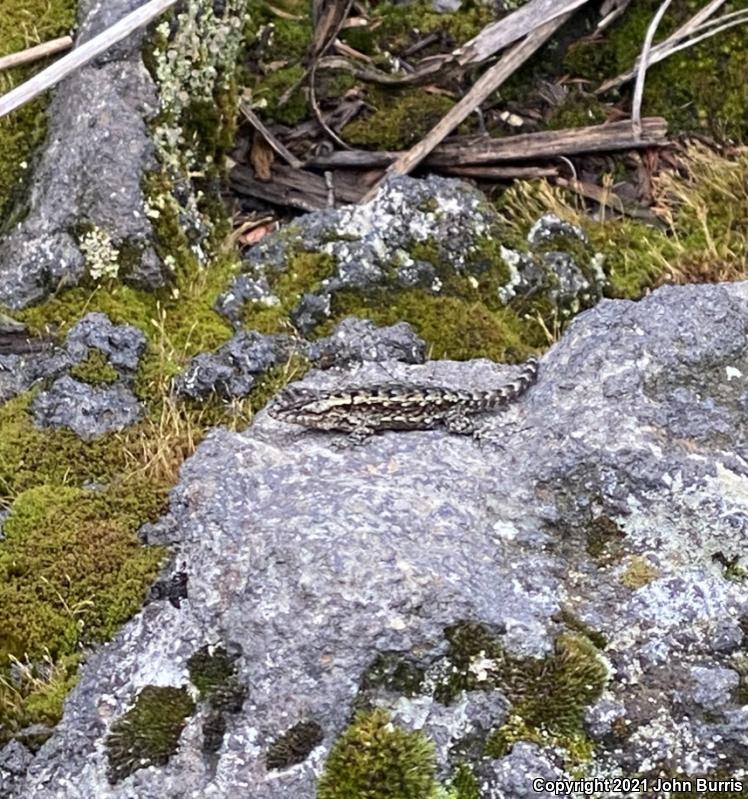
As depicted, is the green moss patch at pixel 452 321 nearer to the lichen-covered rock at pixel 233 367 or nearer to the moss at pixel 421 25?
the lichen-covered rock at pixel 233 367

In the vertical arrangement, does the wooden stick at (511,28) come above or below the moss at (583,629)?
above

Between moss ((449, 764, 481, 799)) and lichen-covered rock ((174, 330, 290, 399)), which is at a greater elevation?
lichen-covered rock ((174, 330, 290, 399))

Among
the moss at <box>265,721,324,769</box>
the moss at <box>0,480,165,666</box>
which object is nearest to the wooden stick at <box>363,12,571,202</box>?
the moss at <box>0,480,165,666</box>

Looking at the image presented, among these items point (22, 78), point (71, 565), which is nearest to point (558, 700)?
point (71, 565)

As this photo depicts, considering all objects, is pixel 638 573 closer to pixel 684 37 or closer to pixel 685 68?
pixel 685 68

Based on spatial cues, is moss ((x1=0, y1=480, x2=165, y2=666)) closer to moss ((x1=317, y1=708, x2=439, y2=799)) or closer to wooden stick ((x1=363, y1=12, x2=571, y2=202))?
moss ((x1=317, y1=708, x2=439, y2=799))

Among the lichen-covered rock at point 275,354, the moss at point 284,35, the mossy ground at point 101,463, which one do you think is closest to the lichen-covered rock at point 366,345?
the lichen-covered rock at point 275,354
